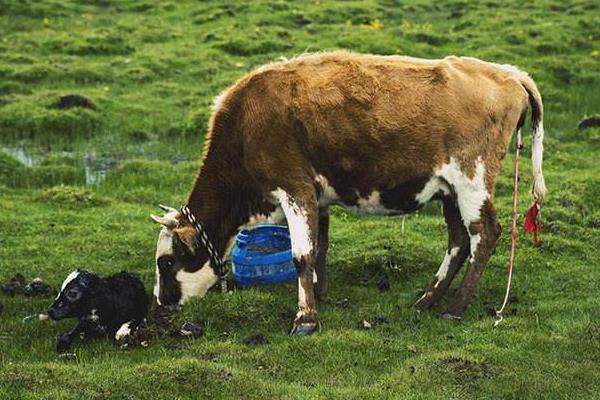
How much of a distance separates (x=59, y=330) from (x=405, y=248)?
5056mm

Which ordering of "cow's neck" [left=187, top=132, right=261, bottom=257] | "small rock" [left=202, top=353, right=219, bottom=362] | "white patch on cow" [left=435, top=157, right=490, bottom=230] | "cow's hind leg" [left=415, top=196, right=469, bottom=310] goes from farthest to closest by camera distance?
"cow's hind leg" [left=415, top=196, right=469, bottom=310]
"cow's neck" [left=187, top=132, right=261, bottom=257]
"white patch on cow" [left=435, top=157, right=490, bottom=230]
"small rock" [left=202, top=353, right=219, bottom=362]

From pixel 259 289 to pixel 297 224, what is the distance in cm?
134

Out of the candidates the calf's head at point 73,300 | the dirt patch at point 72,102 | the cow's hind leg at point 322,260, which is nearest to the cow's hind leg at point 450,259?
the cow's hind leg at point 322,260

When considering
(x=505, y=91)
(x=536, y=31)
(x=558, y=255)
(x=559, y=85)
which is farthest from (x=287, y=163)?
(x=536, y=31)

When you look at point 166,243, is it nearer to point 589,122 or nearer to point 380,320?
point 380,320

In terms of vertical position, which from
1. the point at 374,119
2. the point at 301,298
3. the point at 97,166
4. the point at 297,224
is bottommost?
the point at 97,166

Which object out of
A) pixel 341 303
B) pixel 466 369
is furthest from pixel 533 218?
pixel 466 369

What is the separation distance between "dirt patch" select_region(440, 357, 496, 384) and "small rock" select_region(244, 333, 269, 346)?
1.99 meters

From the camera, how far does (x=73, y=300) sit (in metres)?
9.64

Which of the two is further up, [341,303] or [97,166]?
[341,303]

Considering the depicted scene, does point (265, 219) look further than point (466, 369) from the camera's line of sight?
Yes

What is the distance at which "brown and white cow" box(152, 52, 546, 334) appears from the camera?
9844mm

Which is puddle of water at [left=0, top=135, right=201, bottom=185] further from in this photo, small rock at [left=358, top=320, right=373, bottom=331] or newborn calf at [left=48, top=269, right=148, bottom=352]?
small rock at [left=358, top=320, right=373, bottom=331]

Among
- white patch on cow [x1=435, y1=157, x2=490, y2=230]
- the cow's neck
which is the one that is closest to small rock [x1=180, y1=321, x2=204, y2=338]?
the cow's neck
